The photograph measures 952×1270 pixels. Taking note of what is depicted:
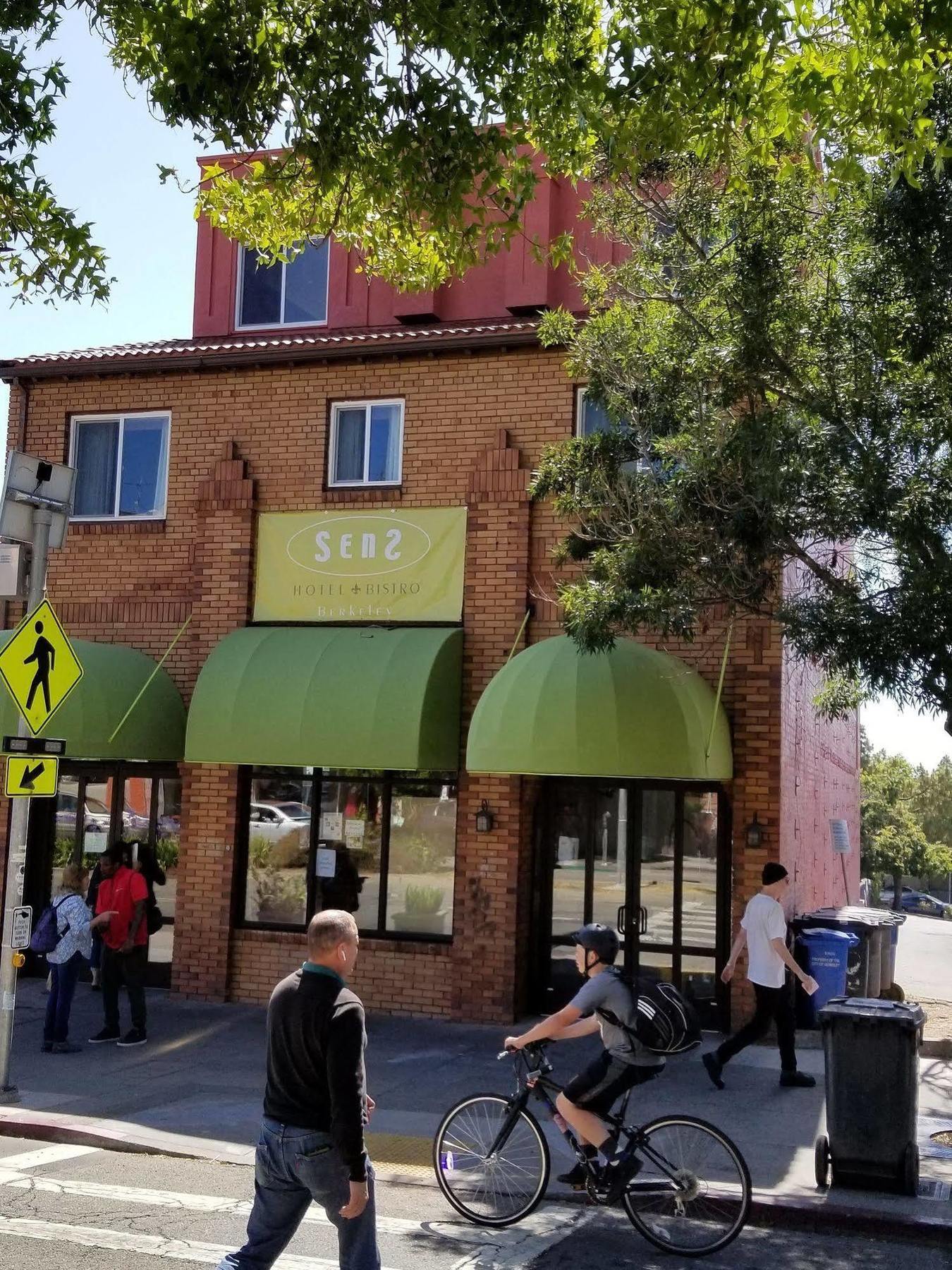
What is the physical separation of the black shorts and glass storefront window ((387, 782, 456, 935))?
706 cm

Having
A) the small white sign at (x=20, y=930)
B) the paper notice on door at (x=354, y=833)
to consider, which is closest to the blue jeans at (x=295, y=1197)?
the small white sign at (x=20, y=930)

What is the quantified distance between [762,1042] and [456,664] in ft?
15.8

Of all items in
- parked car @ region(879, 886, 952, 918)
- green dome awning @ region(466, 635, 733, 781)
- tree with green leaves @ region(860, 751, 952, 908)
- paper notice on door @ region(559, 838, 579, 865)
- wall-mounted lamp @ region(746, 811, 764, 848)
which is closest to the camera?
green dome awning @ region(466, 635, 733, 781)

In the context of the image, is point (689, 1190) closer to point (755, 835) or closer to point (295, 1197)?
point (295, 1197)

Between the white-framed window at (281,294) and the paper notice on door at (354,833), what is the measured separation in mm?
7038

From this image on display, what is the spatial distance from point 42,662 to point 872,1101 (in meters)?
7.01

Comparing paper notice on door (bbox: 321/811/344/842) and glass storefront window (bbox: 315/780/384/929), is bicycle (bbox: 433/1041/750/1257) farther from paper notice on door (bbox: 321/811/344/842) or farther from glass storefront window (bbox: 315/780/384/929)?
paper notice on door (bbox: 321/811/344/842)

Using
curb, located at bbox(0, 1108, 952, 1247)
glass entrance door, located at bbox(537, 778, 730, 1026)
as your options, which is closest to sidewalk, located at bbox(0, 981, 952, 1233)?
curb, located at bbox(0, 1108, 952, 1247)

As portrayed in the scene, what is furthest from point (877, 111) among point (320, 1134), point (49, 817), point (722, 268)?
point (49, 817)

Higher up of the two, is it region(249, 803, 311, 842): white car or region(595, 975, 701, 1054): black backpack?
region(249, 803, 311, 842): white car

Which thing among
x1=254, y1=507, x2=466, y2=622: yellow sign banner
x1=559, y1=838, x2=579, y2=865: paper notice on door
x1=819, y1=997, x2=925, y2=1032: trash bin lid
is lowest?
x1=819, y1=997, x2=925, y2=1032: trash bin lid

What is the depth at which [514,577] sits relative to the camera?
14016mm

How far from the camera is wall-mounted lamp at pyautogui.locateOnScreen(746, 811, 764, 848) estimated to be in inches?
499

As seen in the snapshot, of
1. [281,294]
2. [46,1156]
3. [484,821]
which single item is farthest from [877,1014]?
[281,294]
